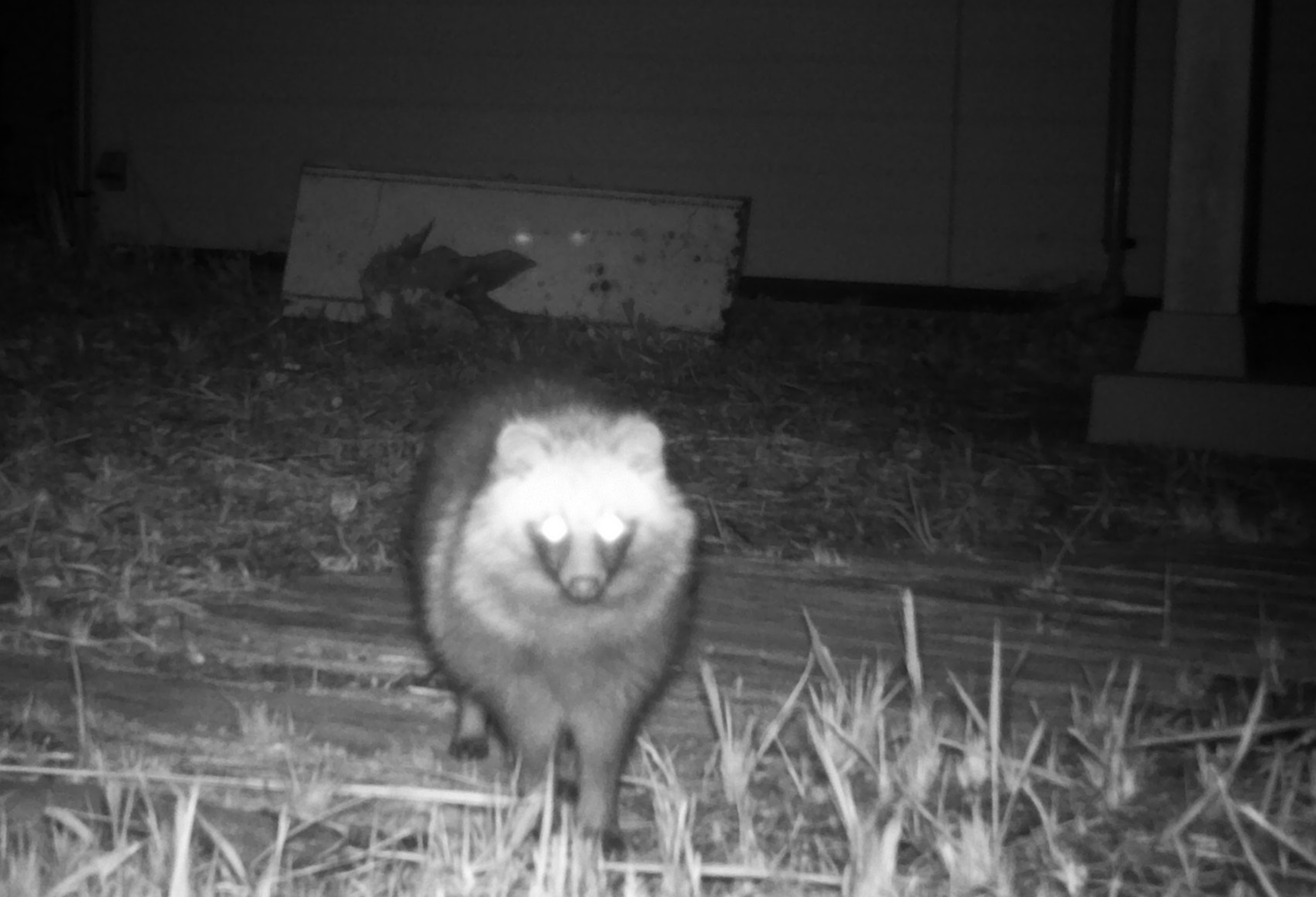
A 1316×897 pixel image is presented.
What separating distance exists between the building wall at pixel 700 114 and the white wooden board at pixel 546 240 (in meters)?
0.60

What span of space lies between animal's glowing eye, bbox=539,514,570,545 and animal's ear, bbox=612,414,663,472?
0.65ft

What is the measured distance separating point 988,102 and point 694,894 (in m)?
8.79

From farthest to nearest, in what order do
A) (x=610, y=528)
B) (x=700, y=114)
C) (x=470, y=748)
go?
1. (x=700, y=114)
2. (x=470, y=748)
3. (x=610, y=528)

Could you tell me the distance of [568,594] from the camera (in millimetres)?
2604

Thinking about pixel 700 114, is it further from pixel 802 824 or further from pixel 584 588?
pixel 802 824

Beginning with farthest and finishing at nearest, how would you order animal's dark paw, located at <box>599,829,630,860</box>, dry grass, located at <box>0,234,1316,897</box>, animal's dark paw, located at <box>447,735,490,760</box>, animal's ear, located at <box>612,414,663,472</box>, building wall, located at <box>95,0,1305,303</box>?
building wall, located at <box>95,0,1305,303</box>, animal's dark paw, located at <box>447,735,490,760</box>, animal's ear, located at <box>612,414,663,472</box>, animal's dark paw, located at <box>599,829,630,860</box>, dry grass, located at <box>0,234,1316,897</box>

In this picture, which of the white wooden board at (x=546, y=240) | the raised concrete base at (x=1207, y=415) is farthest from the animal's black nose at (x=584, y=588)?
the white wooden board at (x=546, y=240)

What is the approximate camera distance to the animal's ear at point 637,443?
2795 millimetres

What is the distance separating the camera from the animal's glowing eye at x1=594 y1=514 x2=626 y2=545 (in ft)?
8.77

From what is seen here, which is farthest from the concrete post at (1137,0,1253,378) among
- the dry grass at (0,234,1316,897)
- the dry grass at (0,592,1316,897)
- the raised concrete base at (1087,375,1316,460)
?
the dry grass at (0,592,1316,897)

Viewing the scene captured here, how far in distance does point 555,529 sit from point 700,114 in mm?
8321

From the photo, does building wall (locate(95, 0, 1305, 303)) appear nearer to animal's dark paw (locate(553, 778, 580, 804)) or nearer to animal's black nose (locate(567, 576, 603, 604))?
animal's dark paw (locate(553, 778, 580, 804))

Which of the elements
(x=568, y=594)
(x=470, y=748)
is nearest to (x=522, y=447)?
(x=568, y=594)

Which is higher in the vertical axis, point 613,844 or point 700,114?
point 700,114
